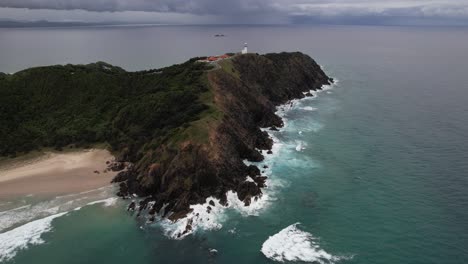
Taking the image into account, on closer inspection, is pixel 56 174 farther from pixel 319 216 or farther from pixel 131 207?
pixel 319 216

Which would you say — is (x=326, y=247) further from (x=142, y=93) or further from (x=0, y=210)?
(x=142, y=93)

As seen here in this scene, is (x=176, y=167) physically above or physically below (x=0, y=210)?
above

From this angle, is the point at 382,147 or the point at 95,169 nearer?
the point at 95,169

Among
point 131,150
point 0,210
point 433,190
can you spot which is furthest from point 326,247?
point 0,210

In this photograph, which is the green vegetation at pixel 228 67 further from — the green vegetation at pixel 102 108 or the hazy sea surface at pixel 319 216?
the hazy sea surface at pixel 319 216

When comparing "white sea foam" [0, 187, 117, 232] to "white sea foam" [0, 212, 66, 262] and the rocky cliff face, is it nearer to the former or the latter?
"white sea foam" [0, 212, 66, 262]

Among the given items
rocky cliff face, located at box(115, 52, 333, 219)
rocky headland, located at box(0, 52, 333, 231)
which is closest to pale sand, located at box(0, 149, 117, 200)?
rocky headland, located at box(0, 52, 333, 231)

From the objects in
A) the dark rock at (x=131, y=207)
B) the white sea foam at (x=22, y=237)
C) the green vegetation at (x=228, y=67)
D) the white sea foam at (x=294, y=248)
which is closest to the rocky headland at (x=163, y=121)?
the dark rock at (x=131, y=207)
